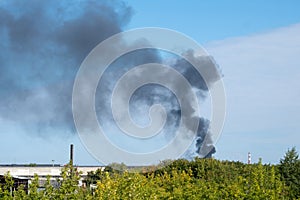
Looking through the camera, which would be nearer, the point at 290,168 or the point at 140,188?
the point at 140,188

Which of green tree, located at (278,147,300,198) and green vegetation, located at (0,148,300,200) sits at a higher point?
green tree, located at (278,147,300,198)

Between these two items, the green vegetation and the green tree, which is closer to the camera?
the green vegetation

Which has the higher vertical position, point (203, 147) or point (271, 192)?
point (203, 147)

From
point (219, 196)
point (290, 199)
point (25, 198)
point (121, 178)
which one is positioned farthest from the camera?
point (290, 199)

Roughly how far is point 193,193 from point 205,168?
80.8ft

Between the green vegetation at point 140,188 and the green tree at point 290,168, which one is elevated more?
the green tree at point 290,168

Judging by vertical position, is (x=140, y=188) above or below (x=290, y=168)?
below

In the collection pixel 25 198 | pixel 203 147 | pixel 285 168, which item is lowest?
pixel 25 198

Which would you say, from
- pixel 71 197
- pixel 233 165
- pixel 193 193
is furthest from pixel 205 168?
pixel 71 197

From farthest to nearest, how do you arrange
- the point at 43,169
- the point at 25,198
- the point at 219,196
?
the point at 43,169, the point at 219,196, the point at 25,198

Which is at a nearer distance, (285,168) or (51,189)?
(51,189)

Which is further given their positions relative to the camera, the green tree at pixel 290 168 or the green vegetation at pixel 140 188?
the green tree at pixel 290 168

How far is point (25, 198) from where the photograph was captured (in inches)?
527

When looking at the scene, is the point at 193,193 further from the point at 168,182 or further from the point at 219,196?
the point at 168,182
